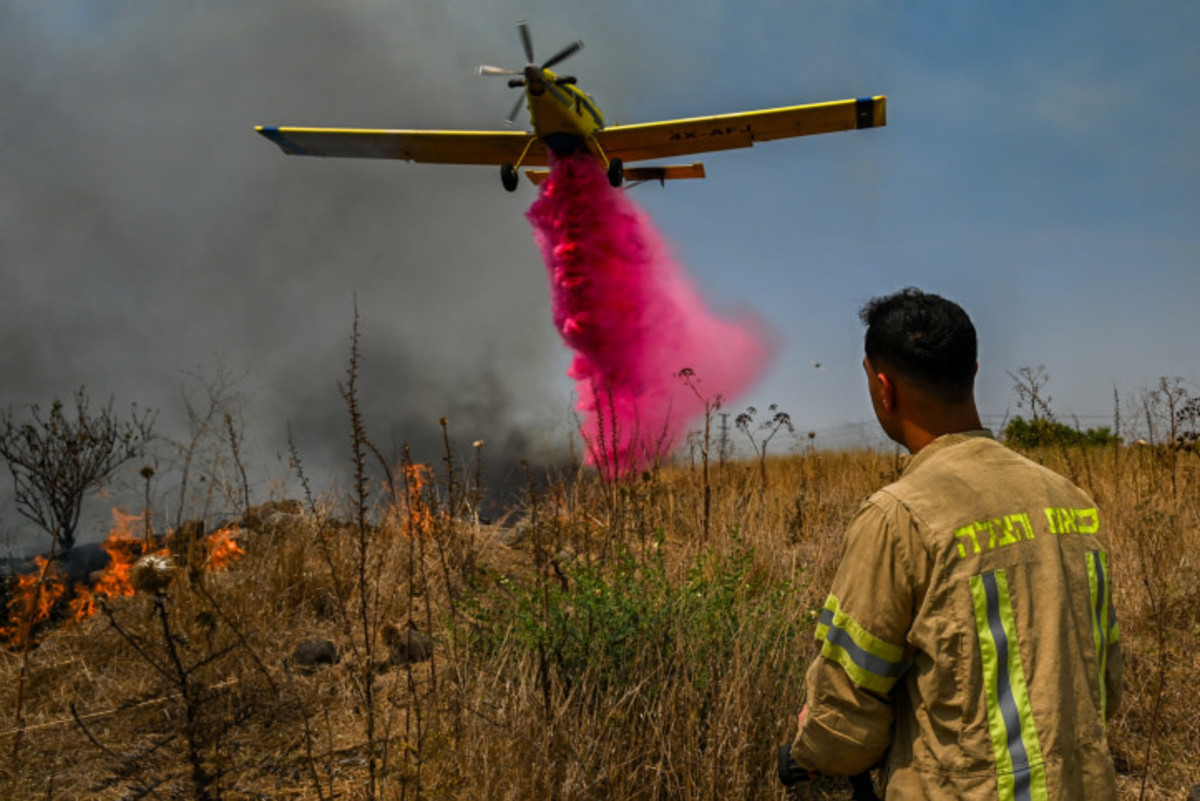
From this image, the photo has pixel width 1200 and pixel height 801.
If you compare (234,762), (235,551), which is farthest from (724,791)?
(235,551)

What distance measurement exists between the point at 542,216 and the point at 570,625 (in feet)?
49.3

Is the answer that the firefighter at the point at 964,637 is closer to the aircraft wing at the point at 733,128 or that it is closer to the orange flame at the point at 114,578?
the orange flame at the point at 114,578

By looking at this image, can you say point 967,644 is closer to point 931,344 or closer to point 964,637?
point 964,637

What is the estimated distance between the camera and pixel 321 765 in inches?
164

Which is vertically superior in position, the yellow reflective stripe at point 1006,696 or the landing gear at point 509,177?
the landing gear at point 509,177

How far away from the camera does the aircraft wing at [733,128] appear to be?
15.6m

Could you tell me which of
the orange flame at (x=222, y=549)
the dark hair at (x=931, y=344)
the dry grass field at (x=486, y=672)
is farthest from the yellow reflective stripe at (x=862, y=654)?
the orange flame at (x=222, y=549)

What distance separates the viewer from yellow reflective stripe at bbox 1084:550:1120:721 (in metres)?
1.96

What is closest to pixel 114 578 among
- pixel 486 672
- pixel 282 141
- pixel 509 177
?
pixel 486 672

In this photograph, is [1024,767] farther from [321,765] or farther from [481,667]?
[321,765]

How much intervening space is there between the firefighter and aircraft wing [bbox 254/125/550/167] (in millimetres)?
16882

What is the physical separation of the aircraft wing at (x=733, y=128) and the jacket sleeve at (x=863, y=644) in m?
15.4

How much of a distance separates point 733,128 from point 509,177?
15.8ft

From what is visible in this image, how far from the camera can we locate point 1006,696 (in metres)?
1.80
